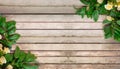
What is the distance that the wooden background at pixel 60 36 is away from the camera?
6.63ft

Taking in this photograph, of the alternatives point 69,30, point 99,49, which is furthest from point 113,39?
point 69,30

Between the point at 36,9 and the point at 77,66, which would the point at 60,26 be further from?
the point at 77,66

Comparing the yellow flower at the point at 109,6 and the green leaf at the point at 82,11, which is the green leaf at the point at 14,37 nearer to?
the green leaf at the point at 82,11

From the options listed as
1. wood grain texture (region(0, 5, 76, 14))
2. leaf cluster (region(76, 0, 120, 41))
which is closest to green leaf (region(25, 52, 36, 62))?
wood grain texture (region(0, 5, 76, 14))

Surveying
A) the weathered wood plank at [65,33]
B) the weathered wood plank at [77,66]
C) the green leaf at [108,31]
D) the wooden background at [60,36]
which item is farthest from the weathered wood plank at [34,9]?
the weathered wood plank at [77,66]

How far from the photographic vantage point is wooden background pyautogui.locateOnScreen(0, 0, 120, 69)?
6.63 ft

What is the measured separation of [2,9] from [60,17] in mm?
395

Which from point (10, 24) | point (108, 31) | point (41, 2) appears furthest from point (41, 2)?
point (108, 31)

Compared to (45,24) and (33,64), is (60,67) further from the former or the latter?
(45,24)

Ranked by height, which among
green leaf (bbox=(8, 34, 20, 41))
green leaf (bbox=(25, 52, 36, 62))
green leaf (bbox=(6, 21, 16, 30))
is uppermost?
green leaf (bbox=(6, 21, 16, 30))

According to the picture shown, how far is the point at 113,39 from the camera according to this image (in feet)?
6.70

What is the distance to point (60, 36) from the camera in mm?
2047

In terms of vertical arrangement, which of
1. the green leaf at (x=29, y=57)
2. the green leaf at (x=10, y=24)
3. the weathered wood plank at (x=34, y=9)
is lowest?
the green leaf at (x=29, y=57)

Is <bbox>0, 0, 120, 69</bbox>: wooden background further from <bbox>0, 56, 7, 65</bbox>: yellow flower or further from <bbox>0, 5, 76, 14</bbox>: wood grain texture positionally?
<bbox>0, 56, 7, 65</bbox>: yellow flower
